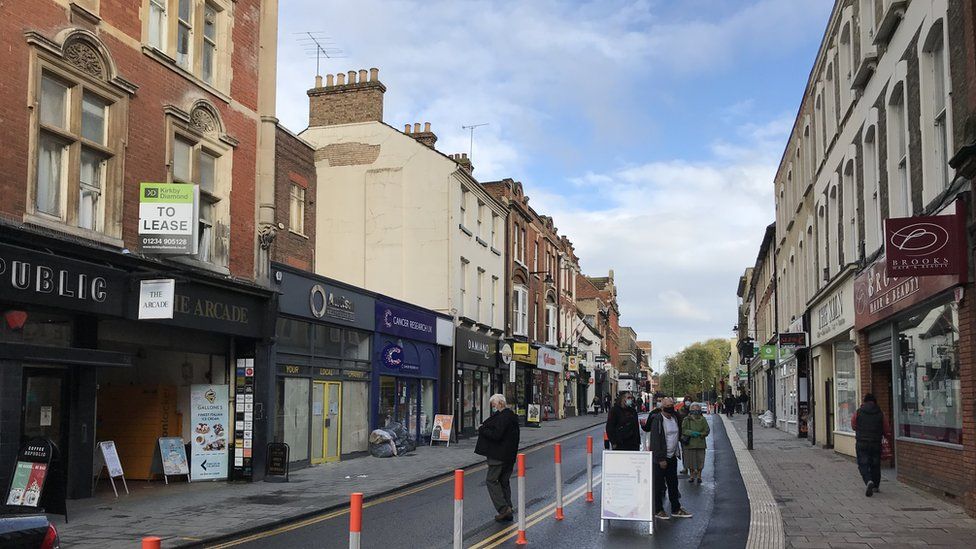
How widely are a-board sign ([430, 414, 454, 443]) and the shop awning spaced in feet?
49.9

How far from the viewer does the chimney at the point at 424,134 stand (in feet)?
111

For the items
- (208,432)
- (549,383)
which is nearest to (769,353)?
(549,383)

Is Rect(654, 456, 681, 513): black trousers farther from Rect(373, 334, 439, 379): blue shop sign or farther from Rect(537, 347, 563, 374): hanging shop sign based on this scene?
Rect(537, 347, 563, 374): hanging shop sign

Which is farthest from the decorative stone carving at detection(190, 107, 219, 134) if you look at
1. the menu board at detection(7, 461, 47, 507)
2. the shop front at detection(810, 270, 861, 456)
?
the shop front at detection(810, 270, 861, 456)

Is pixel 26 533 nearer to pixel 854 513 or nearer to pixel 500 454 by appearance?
pixel 500 454

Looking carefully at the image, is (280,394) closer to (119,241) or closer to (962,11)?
(119,241)

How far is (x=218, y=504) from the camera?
46.2ft

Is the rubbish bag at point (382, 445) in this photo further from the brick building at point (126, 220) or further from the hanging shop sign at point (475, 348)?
the hanging shop sign at point (475, 348)

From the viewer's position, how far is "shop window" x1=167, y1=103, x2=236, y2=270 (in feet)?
53.8

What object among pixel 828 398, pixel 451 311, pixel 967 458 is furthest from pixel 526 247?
pixel 967 458

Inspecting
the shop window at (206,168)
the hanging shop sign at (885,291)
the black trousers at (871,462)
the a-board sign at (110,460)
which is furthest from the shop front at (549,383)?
the a-board sign at (110,460)

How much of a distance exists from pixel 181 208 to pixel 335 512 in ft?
19.0

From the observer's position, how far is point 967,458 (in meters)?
11.8

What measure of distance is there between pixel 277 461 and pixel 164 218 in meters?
5.70
